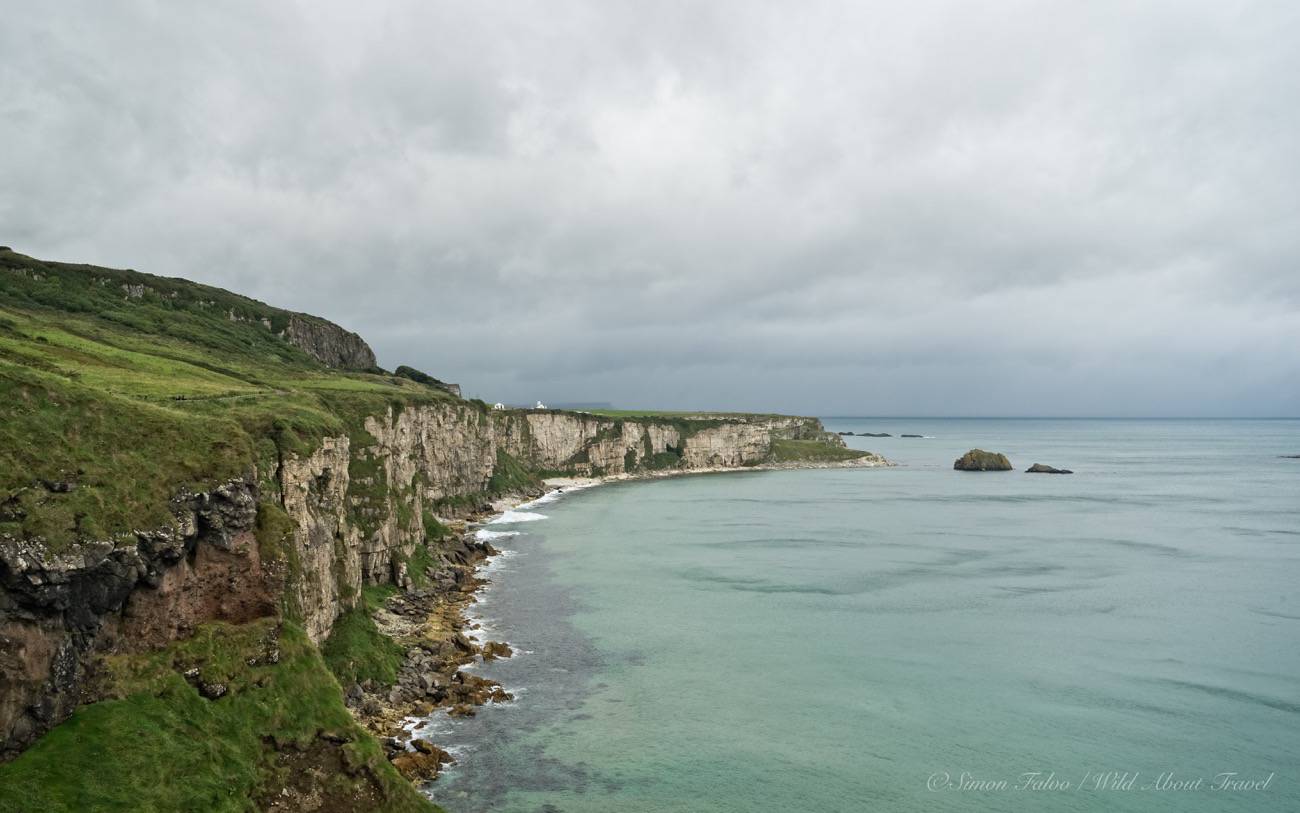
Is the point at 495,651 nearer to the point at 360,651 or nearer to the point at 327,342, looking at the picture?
the point at 360,651

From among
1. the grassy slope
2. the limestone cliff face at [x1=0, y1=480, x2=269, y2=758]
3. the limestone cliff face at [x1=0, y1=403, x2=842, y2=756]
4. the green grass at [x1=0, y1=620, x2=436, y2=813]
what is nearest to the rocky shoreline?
the limestone cliff face at [x1=0, y1=403, x2=842, y2=756]

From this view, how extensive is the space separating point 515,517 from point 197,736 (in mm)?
88520

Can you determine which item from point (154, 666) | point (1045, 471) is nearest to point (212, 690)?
point (154, 666)

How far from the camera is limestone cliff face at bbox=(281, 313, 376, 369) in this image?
474 feet

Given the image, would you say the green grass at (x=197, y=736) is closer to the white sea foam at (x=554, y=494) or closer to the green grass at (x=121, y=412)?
the green grass at (x=121, y=412)

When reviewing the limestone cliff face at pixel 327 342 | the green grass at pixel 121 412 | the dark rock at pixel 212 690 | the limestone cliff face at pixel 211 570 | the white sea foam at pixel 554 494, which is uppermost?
the limestone cliff face at pixel 327 342

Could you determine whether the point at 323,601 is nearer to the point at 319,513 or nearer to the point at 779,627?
the point at 319,513

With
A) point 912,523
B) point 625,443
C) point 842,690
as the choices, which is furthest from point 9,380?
point 625,443

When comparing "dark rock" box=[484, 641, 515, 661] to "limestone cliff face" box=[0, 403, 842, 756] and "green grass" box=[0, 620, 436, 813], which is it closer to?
"limestone cliff face" box=[0, 403, 842, 756]

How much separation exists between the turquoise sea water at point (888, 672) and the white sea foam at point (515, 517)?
10.6 m

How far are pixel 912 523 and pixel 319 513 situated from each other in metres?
86.9

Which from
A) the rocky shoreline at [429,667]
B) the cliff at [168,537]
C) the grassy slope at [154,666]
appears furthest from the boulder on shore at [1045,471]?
the grassy slope at [154,666]

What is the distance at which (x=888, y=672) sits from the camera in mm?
49031

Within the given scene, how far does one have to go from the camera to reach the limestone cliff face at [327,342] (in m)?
145
